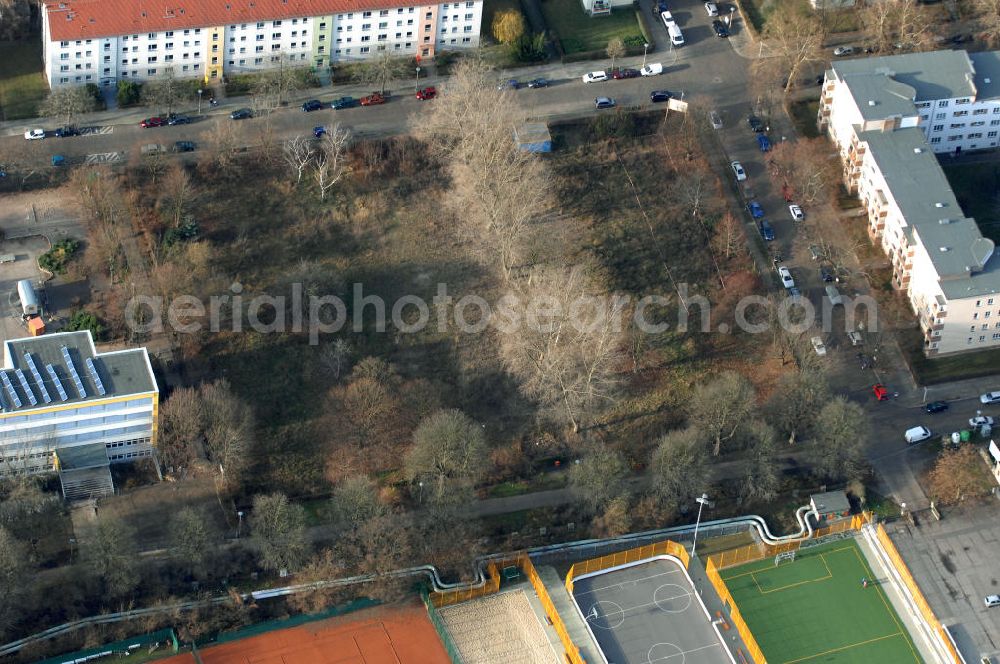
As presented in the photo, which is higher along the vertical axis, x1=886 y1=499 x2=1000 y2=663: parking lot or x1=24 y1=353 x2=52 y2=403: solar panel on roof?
x1=24 y1=353 x2=52 y2=403: solar panel on roof

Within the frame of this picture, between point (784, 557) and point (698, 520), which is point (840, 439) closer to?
point (784, 557)

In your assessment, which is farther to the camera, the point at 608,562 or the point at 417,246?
the point at 417,246

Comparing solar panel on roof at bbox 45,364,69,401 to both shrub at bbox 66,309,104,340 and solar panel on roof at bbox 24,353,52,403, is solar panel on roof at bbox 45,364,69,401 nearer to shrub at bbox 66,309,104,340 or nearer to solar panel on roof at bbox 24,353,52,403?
solar panel on roof at bbox 24,353,52,403

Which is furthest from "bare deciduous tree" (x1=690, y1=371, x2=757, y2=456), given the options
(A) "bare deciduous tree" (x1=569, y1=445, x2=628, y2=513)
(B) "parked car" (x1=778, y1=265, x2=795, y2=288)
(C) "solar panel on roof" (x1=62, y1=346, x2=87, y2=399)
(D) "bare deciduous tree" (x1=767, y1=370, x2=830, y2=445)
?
(C) "solar panel on roof" (x1=62, y1=346, x2=87, y2=399)

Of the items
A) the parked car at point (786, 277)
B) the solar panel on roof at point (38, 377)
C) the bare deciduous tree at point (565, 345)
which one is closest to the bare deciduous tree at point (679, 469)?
the bare deciduous tree at point (565, 345)

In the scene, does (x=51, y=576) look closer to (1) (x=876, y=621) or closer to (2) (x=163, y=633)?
(2) (x=163, y=633)

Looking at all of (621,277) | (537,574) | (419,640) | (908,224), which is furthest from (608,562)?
(908,224)

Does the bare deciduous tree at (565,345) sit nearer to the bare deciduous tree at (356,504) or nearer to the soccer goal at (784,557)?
the bare deciduous tree at (356,504)
